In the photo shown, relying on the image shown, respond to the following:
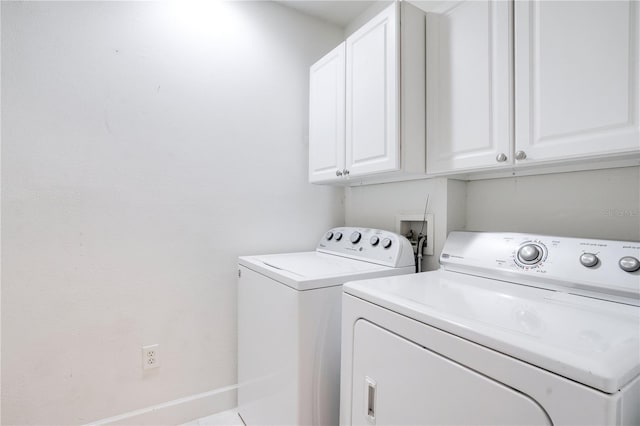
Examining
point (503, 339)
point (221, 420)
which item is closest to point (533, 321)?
point (503, 339)

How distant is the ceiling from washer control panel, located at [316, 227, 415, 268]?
1426 mm

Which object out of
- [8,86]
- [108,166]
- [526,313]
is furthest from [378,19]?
[8,86]

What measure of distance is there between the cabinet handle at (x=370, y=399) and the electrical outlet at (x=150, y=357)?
48.2 inches

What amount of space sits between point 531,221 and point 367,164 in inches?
28.6

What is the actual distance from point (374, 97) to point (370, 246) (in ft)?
2.40

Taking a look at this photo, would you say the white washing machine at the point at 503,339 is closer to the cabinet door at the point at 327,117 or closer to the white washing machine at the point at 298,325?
the white washing machine at the point at 298,325

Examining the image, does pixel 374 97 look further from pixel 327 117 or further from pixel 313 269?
pixel 313 269

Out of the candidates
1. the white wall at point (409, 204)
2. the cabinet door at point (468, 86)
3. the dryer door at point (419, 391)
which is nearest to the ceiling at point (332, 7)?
the cabinet door at point (468, 86)

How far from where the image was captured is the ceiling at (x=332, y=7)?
1.97 meters

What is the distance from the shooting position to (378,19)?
1.44 m

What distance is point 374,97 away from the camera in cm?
146

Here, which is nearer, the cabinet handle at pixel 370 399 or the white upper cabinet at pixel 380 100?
the cabinet handle at pixel 370 399

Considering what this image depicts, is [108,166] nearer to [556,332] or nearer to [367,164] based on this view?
[367,164]

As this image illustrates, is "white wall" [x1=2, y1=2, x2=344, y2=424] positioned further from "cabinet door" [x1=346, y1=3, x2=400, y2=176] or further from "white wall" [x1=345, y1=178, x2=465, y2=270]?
"cabinet door" [x1=346, y1=3, x2=400, y2=176]
